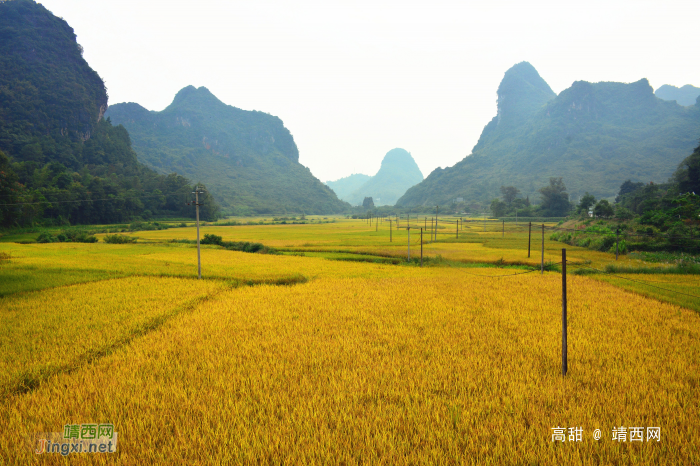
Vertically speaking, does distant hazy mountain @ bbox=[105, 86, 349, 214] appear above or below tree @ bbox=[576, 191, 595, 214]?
above

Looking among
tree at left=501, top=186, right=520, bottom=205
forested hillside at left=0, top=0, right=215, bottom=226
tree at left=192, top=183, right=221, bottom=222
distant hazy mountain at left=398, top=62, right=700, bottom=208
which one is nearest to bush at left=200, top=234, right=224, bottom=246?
forested hillside at left=0, top=0, right=215, bottom=226

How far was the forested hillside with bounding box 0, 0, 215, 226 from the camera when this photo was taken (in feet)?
184

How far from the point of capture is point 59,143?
86562mm

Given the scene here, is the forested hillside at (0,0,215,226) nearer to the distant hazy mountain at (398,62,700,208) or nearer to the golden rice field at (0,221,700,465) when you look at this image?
the golden rice field at (0,221,700,465)

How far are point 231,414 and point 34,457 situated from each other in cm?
245

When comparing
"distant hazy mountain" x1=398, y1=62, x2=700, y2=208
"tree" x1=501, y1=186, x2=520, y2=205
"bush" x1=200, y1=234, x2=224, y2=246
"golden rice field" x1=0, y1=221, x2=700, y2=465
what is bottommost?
"golden rice field" x1=0, y1=221, x2=700, y2=465

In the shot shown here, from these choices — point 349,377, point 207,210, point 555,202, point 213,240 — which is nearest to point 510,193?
point 555,202

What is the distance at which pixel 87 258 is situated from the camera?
2331 cm

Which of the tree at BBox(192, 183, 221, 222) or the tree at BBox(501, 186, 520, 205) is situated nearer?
the tree at BBox(192, 183, 221, 222)

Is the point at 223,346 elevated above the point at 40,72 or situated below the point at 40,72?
below

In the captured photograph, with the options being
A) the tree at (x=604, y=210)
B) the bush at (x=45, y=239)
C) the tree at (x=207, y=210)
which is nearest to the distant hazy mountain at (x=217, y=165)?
the tree at (x=207, y=210)

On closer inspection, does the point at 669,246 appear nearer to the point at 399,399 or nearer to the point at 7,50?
the point at 399,399

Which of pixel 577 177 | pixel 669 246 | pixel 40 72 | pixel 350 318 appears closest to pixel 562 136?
pixel 577 177

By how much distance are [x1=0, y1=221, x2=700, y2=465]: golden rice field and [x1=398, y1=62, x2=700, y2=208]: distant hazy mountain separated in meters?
107
